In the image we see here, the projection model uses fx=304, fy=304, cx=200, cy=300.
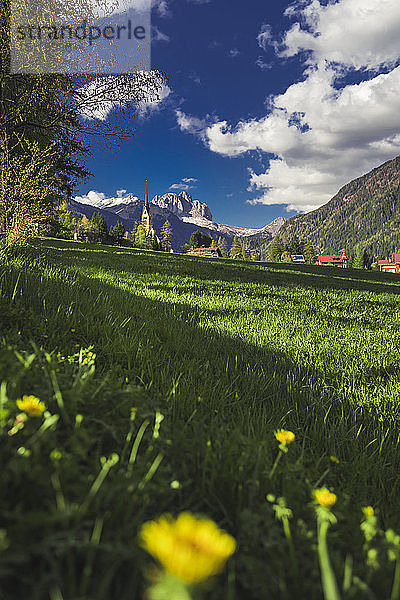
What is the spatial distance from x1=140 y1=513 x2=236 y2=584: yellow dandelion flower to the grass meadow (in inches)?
4.1

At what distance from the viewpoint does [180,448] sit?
115cm

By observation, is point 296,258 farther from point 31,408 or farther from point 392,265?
point 31,408

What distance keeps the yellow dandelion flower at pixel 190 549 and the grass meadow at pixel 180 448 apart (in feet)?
0.34

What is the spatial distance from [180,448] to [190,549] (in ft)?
2.10

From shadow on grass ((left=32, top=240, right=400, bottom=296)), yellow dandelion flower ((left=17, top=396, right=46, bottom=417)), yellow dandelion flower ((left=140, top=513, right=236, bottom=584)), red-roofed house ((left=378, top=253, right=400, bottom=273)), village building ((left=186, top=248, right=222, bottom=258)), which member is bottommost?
yellow dandelion flower ((left=140, top=513, right=236, bottom=584))

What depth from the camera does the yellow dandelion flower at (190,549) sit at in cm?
48

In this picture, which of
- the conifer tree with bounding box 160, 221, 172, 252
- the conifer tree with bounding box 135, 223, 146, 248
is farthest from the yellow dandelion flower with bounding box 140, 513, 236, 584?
the conifer tree with bounding box 160, 221, 172, 252

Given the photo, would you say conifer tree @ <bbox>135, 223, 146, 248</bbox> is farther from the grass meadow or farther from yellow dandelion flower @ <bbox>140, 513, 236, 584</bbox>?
yellow dandelion flower @ <bbox>140, 513, 236, 584</bbox>

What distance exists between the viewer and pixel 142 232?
8331cm

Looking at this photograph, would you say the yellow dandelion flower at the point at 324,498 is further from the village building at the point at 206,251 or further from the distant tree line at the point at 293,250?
the village building at the point at 206,251

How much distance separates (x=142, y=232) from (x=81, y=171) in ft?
232

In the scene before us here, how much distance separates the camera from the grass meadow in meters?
0.66

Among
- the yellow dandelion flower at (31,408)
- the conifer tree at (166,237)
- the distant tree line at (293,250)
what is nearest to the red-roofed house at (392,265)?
the distant tree line at (293,250)

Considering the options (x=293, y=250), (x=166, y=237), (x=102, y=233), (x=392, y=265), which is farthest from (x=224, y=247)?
(x=392, y=265)
